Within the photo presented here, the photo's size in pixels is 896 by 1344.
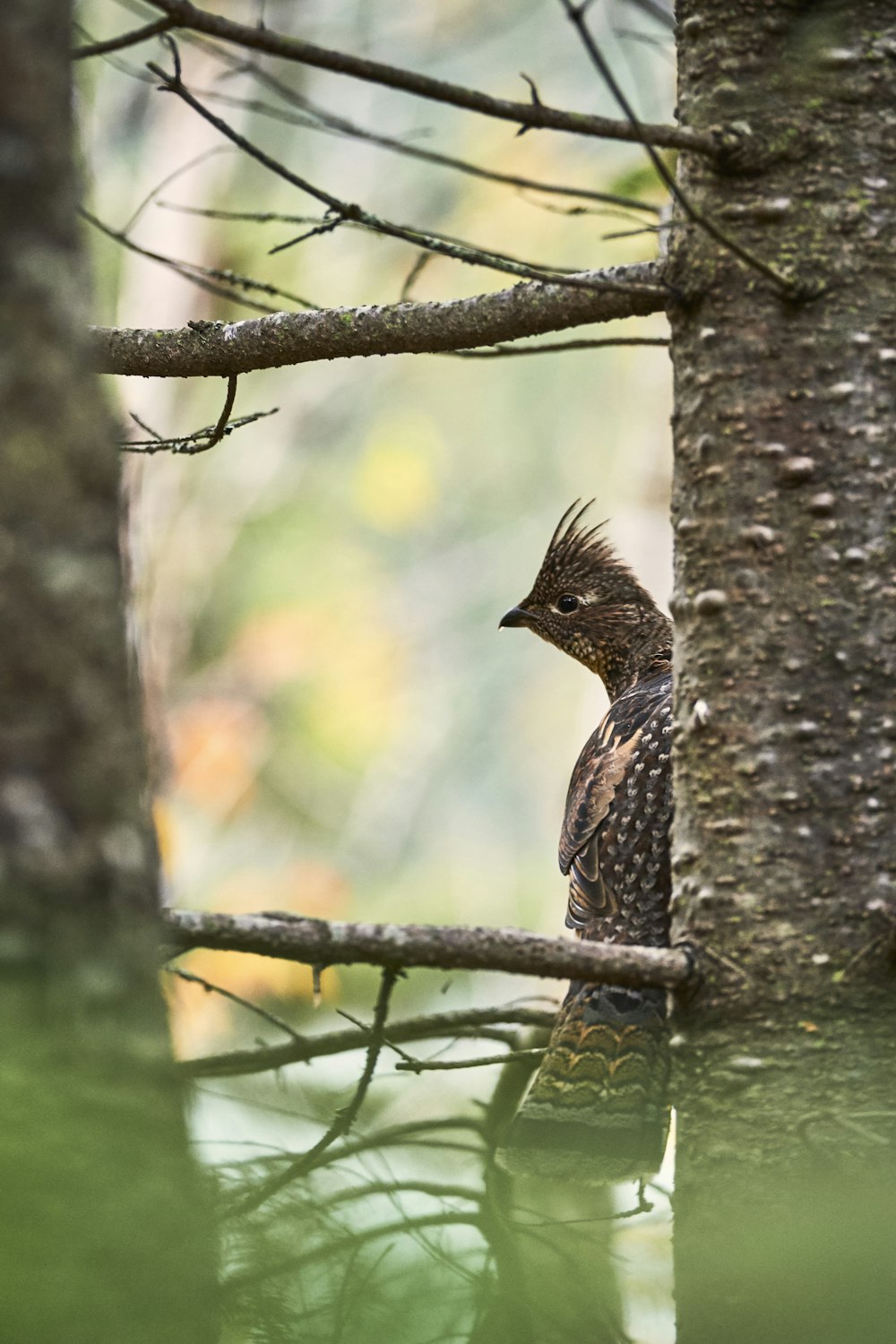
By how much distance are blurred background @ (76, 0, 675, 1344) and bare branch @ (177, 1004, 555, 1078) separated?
562 centimetres

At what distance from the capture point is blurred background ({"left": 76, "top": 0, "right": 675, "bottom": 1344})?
1305 centimetres

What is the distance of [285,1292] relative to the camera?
51.3 inches

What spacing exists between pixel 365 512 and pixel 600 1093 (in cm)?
2032

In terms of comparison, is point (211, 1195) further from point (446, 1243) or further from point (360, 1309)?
point (446, 1243)

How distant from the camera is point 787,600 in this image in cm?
220

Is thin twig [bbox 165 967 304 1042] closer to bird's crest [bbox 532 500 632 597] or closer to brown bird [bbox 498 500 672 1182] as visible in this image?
brown bird [bbox 498 500 672 1182]

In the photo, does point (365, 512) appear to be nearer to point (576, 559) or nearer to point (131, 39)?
point (576, 559)

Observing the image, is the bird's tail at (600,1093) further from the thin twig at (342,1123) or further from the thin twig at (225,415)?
the thin twig at (225,415)

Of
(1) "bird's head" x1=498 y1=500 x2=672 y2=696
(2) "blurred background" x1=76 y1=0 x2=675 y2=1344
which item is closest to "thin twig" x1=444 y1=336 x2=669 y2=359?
(1) "bird's head" x1=498 y1=500 x2=672 y2=696

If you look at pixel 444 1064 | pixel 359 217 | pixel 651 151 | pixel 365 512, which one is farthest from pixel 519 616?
pixel 365 512

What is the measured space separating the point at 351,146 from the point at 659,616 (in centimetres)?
1312

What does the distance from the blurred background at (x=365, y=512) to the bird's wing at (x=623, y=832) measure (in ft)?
16.3

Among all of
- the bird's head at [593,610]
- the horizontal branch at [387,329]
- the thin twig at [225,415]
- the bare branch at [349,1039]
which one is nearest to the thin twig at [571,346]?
the horizontal branch at [387,329]

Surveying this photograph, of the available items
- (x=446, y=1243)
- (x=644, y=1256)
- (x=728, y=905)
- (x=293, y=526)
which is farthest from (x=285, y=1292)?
(x=293, y=526)
